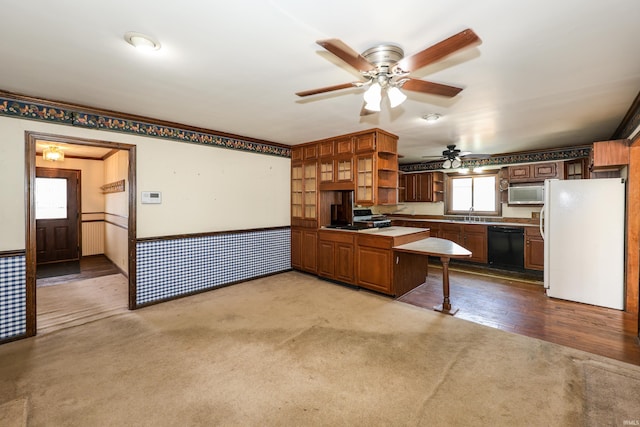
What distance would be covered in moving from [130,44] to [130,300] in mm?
2960

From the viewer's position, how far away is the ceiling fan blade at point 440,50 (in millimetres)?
1347

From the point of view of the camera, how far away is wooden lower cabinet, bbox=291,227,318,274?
503 cm

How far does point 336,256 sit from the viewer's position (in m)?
4.63

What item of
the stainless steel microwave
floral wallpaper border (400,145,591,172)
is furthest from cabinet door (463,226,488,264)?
floral wallpaper border (400,145,591,172)

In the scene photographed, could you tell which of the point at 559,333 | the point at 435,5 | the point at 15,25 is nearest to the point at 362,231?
the point at 559,333

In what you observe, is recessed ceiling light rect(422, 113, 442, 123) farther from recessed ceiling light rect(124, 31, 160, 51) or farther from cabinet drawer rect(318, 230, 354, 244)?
recessed ceiling light rect(124, 31, 160, 51)

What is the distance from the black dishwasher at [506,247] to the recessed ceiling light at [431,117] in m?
3.15

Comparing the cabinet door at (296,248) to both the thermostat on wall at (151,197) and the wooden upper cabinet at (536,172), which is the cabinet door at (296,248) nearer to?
the thermostat on wall at (151,197)

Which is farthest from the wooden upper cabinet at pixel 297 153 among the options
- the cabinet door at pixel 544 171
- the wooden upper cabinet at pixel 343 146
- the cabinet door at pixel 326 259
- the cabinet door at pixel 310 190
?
the cabinet door at pixel 544 171

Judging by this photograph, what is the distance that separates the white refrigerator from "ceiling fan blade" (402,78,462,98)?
3.06 m

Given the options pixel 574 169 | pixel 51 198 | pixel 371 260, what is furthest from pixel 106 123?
pixel 574 169

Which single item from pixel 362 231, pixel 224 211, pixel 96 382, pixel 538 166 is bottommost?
pixel 96 382

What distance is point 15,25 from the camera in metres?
1.71

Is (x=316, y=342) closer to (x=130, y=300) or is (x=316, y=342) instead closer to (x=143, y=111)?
(x=130, y=300)
